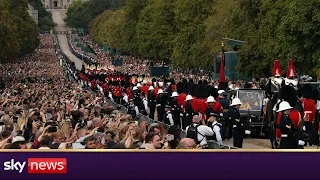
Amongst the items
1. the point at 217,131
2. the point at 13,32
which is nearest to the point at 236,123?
the point at 217,131

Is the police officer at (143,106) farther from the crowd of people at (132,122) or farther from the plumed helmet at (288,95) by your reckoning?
the plumed helmet at (288,95)

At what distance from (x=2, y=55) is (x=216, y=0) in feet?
65.7

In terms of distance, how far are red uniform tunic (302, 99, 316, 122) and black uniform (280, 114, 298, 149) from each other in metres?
6.76

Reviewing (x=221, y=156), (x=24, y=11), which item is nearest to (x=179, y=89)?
(x=221, y=156)

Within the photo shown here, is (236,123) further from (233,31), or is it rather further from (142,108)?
(233,31)

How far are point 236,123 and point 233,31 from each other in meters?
49.7

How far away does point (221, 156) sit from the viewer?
30.8 feet

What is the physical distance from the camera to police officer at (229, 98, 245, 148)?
22.9 metres

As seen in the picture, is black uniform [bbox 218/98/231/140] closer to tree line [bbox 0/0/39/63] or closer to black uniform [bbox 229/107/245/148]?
black uniform [bbox 229/107/245/148]

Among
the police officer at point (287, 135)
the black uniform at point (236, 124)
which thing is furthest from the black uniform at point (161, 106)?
the police officer at point (287, 135)

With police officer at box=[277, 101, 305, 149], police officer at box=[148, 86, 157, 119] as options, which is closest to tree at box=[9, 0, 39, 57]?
police officer at box=[148, 86, 157, 119]

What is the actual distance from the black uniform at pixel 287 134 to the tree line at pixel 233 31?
3375 centimetres

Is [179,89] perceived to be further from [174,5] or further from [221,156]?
[174,5]

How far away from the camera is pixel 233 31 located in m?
72.9
